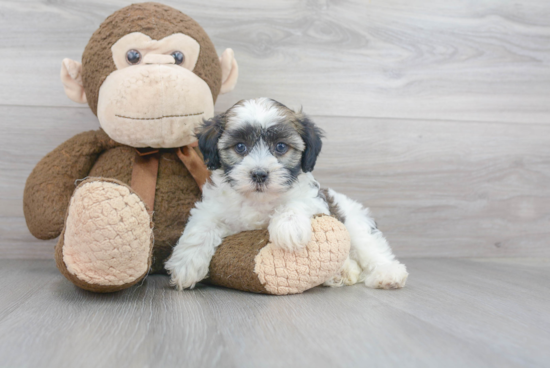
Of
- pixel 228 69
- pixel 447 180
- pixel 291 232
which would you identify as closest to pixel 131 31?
pixel 228 69

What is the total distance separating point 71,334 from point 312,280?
694mm

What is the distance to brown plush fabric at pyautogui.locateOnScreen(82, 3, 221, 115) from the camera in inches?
63.2

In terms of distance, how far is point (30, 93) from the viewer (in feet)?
6.67

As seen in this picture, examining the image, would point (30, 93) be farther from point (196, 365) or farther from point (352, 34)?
point (196, 365)

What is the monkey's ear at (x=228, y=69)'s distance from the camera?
1.85 meters

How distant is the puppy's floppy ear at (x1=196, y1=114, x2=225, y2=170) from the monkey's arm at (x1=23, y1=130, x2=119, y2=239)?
464 mm

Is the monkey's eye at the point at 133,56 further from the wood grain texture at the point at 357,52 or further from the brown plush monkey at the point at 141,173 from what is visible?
the wood grain texture at the point at 357,52

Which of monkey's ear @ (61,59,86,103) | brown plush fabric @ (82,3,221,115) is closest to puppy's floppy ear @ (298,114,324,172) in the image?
brown plush fabric @ (82,3,221,115)

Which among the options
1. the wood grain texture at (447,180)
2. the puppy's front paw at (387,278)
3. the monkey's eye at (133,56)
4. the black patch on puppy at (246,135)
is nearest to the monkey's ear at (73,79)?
the monkey's eye at (133,56)

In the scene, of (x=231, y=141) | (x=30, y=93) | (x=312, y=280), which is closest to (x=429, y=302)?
(x=312, y=280)

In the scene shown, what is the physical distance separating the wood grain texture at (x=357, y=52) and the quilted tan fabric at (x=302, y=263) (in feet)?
3.22

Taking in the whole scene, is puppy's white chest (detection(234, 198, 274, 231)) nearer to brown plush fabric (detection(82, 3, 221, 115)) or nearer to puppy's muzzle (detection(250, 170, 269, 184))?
puppy's muzzle (detection(250, 170, 269, 184))

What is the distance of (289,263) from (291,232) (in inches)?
3.9

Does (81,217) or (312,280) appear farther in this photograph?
(312,280)
